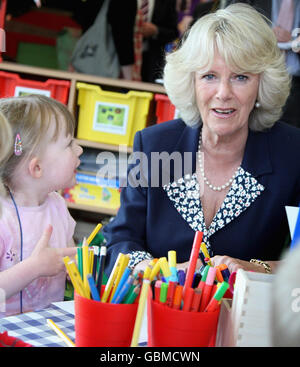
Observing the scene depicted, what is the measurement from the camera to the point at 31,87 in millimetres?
3023

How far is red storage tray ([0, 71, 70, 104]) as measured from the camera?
3004 millimetres

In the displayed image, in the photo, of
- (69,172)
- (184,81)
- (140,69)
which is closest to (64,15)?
(140,69)

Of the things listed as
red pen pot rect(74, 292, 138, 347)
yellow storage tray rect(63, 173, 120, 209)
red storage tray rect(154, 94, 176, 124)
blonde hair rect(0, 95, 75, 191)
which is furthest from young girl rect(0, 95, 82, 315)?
yellow storage tray rect(63, 173, 120, 209)

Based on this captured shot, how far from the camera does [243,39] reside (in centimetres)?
142

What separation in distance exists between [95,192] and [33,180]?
5.94 ft

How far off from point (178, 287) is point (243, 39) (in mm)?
874

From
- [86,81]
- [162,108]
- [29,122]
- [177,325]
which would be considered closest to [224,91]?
[29,122]

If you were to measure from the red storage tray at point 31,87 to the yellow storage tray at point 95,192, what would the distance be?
1.45 feet

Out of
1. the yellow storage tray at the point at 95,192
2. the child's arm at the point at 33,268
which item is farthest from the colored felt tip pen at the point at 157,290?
the yellow storage tray at the point at 95,192

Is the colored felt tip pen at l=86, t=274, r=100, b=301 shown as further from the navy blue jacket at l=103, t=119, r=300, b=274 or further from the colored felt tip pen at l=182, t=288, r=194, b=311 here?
the navy blue jacket at l=103, t=119, r=300, b=274

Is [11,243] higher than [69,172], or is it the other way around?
[69,172]

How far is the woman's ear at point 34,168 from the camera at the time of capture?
126 cm
